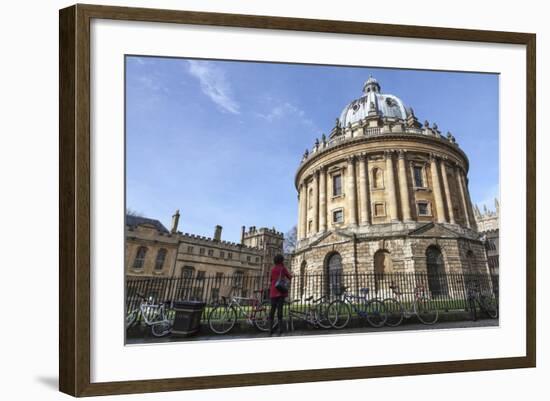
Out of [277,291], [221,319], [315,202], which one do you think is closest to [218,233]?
[277,291]

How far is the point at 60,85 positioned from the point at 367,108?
657 cm

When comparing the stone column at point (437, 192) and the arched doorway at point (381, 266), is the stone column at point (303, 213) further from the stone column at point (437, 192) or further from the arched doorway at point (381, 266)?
the stone column at point (437, 192)

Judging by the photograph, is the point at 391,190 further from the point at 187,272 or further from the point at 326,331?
the point at 187,272

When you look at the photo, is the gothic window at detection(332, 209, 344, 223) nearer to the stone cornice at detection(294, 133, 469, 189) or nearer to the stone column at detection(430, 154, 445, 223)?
the stone cornice at detection(294, 133, 469, 189)

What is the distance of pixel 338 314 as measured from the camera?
867cm

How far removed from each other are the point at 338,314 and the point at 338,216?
16.8ft

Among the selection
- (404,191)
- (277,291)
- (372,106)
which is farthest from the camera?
(404,191)

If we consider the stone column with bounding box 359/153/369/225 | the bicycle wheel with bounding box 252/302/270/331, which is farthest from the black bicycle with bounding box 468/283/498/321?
the bicycle wheel with bounding box 252/302/270/331

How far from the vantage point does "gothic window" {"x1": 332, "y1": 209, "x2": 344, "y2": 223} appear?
13.2 meters

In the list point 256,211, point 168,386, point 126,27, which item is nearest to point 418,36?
point 256,211

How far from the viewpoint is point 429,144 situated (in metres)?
11.9

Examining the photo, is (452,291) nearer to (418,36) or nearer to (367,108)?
(367,108)

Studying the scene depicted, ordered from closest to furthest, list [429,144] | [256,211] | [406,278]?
[256,211] → [406,278] → [429,144]

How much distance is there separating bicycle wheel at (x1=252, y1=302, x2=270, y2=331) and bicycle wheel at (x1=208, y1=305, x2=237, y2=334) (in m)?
0.37
